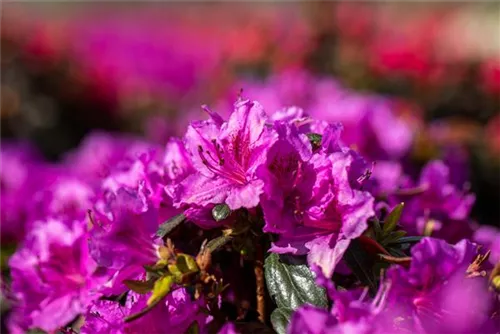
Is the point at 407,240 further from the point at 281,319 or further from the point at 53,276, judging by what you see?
the point at 53,276

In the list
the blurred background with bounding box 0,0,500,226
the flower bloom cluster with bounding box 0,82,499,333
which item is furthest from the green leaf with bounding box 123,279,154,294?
the blurred background with bounding box 0,0,500,226

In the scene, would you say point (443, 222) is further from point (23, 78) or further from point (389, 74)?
point (23, 78)

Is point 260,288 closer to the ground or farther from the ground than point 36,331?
farther from the ground

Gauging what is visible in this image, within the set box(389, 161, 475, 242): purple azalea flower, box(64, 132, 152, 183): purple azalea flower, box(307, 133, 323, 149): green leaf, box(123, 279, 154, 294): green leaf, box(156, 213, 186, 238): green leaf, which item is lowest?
box(64, 132, 152, 183): purple azalea flower

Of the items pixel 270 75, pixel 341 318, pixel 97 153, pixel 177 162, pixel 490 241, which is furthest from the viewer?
pixel 270 75

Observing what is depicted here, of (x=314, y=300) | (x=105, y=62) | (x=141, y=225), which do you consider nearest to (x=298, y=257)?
(x=314, y=300)

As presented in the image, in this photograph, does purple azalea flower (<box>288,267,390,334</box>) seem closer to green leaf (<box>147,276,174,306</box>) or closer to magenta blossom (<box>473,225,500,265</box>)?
green leaf (<box>147,276,174,306</box>)

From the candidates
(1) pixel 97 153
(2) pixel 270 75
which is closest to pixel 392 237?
(1) pixel 97 153
